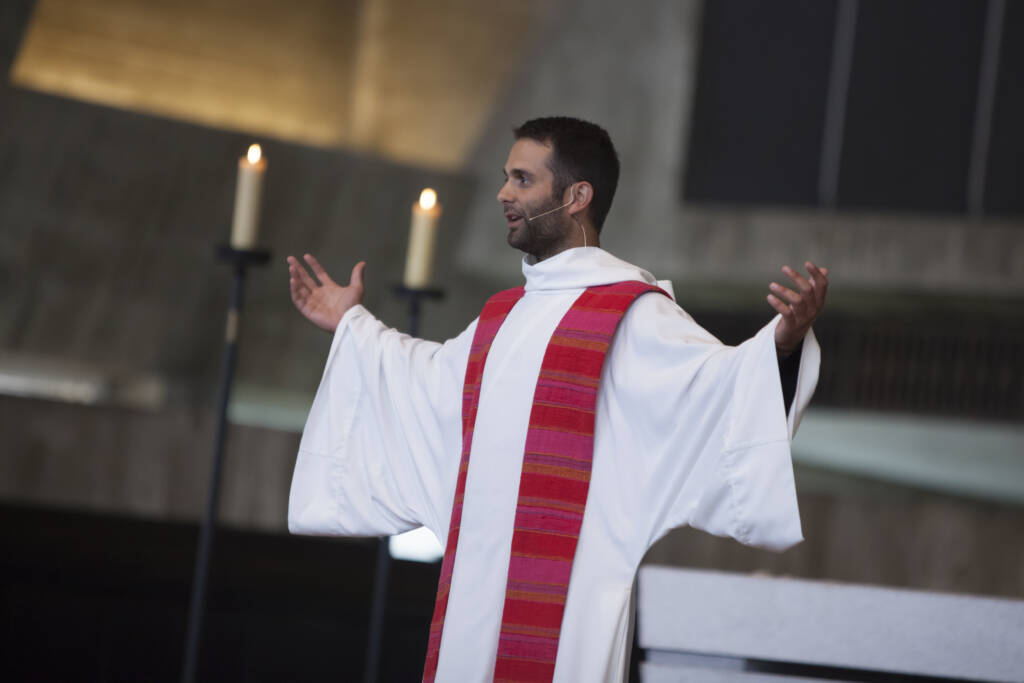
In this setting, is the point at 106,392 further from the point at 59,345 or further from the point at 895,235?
the point at 895,235

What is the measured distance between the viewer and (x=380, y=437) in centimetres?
210

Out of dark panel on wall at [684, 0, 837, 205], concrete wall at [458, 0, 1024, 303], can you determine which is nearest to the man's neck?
concrete wall at [458, 0, 1024, 303]

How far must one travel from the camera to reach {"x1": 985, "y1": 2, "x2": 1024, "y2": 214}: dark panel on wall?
14.8ft

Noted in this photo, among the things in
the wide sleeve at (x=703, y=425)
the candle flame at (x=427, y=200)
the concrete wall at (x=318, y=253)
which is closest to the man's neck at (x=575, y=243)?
the wide sleeve at (x=703, y=425)

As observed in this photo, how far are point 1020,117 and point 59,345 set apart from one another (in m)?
3.74

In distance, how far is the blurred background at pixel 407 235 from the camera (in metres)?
3.79

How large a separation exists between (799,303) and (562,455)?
44 centimetres

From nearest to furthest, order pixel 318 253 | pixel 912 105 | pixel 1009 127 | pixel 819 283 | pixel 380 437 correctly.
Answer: pixel 819 283 → pixel 380 437 → pixel 1009 127 → pixel 912 105 → pixel 318 253

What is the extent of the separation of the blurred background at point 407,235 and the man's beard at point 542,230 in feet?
6.56

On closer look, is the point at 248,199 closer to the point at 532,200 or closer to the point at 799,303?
the point at 532,200

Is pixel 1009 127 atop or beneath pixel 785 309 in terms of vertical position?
atop

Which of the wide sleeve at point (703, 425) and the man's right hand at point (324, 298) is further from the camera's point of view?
the man's right hand at point (324, 298)

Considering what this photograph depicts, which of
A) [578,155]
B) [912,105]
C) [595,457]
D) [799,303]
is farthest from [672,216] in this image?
[799,303]

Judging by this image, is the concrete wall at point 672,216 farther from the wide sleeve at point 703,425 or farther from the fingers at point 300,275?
the wide sleeve at point 703,425
